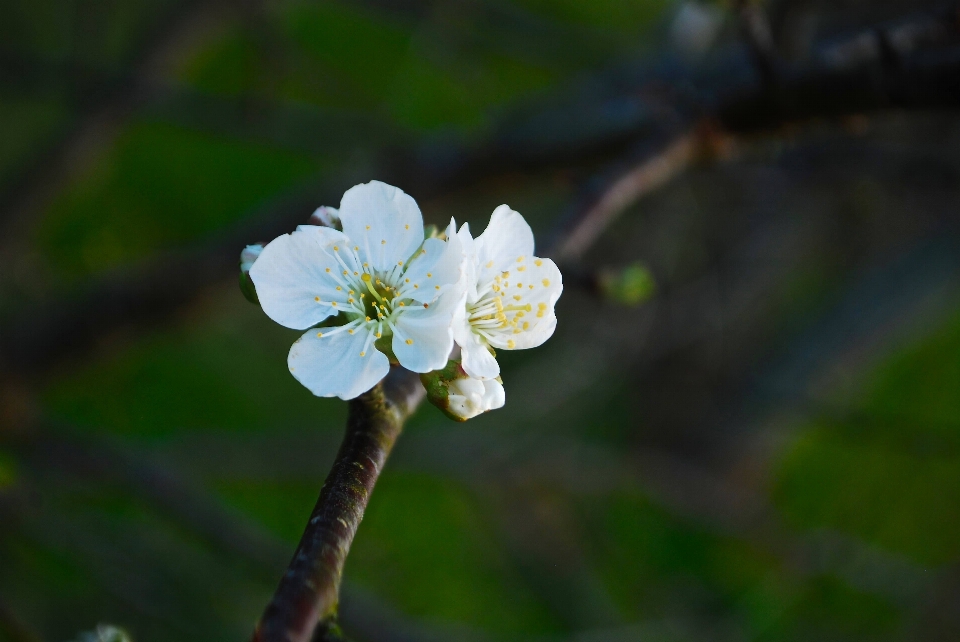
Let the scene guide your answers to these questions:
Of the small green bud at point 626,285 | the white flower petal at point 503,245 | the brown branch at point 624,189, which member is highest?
the brown branch at point 624,189

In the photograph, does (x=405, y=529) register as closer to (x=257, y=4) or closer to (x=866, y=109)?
(x=257, y=4)

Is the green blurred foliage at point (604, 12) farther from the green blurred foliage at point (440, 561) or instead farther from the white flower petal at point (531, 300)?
the white flower petal at point (531, 300)

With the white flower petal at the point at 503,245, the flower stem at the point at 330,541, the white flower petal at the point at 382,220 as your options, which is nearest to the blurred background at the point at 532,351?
the white flower petal at the point at 503,245

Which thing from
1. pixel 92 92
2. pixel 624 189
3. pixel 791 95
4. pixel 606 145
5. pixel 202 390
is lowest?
pixel 624 189

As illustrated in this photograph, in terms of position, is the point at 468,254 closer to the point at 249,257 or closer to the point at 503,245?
the point at 503,245

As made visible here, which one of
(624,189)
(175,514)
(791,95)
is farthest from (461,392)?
(175,514)

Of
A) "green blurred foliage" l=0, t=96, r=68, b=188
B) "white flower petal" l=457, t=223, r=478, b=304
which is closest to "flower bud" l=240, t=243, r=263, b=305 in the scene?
"white flower petal" l=457, t=223, r=478, b=304
